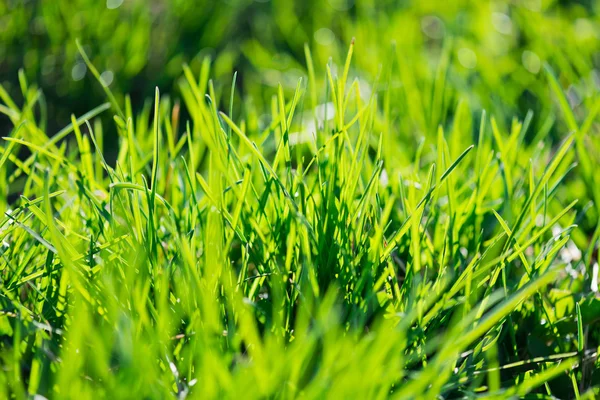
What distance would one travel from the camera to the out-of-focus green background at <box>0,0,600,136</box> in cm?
158

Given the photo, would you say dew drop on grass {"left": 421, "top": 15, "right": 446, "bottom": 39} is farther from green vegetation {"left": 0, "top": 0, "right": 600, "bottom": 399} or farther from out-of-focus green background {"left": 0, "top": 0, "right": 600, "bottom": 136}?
green vegetation {"left": 0, "top": 0, "right": 600, "bottom": 399}

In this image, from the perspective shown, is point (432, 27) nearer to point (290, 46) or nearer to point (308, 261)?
point (290, 46)

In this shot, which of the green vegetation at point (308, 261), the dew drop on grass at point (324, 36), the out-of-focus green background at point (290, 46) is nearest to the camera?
the green vegetation at point (308, 261)

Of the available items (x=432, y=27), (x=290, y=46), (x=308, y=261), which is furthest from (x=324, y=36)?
(x=308, y=261)

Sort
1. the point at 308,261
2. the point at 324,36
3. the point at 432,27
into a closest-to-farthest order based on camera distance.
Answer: the point at 308,261, the point at 324,36, the point at 432,27

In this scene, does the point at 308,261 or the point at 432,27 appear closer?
the point at 308,261

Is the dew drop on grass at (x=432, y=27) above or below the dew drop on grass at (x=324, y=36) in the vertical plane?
above

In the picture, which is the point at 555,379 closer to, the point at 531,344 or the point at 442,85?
the point at 531,344

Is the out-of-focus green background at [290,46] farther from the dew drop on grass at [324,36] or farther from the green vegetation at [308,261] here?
the green vegetation at [308,261]

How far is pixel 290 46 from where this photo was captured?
1.98 m

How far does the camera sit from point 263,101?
5.61 ft

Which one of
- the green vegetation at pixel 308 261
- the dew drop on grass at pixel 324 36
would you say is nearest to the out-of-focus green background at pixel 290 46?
the dew drop on grass at pixel 324 36

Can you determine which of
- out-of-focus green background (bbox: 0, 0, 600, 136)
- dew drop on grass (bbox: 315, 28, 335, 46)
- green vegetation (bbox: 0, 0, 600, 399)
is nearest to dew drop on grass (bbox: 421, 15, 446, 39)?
out-of-focus green background (bbox: 0, 0, 600, 136)

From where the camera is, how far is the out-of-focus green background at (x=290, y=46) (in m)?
1.58
